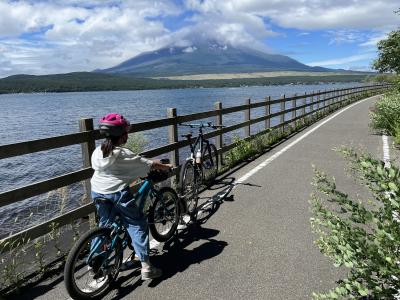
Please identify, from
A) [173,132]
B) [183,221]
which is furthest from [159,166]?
[173,132]

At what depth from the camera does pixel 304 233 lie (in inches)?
207

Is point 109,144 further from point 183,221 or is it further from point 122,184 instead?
point 183,221

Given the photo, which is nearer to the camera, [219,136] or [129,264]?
[129,264]

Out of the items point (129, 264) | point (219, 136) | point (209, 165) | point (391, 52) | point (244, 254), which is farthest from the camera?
point (391, 52)

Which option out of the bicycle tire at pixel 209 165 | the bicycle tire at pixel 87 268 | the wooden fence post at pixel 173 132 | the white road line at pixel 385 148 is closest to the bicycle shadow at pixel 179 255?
the bicycle tire at pixel 87 268

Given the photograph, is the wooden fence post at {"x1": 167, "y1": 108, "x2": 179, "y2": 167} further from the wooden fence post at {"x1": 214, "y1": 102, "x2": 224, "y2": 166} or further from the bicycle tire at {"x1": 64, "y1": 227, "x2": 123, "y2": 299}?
the bicycle tire at {"x1": 64, "y1": 227, "x2": 123, "y2": 299}

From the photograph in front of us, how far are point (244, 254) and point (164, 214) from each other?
3.63 feet

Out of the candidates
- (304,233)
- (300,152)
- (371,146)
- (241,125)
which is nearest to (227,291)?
(304,233)

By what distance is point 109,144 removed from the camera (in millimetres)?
3945

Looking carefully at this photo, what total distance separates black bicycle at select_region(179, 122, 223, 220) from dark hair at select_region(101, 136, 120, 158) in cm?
201

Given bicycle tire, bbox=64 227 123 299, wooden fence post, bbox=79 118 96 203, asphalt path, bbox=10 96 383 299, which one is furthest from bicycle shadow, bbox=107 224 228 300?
wooden fence post, bbox=79 118 96 203

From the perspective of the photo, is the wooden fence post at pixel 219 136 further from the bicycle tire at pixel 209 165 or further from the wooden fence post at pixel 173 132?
the wooden fence post at pixel 173 132

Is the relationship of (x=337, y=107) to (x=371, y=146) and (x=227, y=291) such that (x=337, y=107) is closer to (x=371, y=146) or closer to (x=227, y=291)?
(x=371, y=146)

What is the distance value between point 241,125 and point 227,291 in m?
7.16
